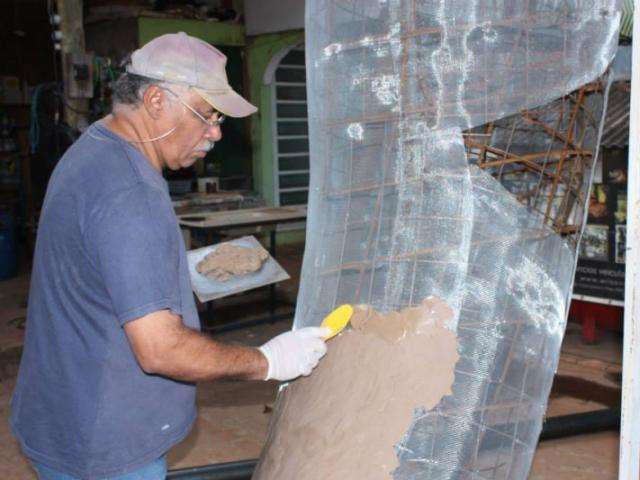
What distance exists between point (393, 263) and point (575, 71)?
584 millimetres

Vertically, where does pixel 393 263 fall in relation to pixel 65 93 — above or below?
below

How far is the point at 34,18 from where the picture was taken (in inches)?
405

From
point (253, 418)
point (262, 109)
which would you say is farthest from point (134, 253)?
point (262, 109)

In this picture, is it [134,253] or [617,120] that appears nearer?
[134,253]

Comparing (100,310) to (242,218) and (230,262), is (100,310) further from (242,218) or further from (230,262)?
(242,218)

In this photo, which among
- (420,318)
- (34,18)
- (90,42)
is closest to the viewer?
(420,318)

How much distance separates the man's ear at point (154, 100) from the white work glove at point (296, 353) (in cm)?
61

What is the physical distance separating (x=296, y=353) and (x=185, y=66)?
2.37 ft

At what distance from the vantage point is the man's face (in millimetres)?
1929

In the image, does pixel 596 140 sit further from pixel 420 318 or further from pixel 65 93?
pixel 65 93

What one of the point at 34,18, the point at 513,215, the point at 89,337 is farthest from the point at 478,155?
the point at 34,18

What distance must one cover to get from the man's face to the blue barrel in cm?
733

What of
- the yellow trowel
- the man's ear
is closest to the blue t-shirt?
the man's ear

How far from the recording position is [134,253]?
1692 millimetres
